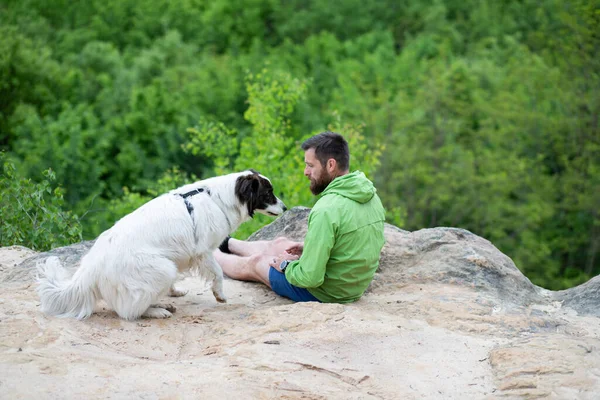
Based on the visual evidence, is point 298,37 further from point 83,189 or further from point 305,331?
point 305,331

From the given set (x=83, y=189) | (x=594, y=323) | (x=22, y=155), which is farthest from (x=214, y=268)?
(x=22, y=155)

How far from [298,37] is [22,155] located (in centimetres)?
2441

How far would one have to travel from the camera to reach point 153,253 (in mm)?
6559

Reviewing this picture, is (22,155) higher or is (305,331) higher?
(305,331)

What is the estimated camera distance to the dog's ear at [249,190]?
719 cm

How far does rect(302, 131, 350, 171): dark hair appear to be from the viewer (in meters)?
6.75

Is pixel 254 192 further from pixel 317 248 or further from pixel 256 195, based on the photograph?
pixel 317 248

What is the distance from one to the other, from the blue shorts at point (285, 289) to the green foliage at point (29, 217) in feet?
→ 13.8

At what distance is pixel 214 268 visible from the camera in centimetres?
709

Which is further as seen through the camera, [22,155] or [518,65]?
[518,65]

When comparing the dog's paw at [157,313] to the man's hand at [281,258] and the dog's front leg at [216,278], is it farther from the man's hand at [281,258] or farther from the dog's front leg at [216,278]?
the man's hand at [281,258]

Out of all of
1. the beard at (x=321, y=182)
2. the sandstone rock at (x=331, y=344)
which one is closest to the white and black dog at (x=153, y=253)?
the sandstone rock at (x=331, y=344)

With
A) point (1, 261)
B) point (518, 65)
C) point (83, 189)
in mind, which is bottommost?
point (83, 189)

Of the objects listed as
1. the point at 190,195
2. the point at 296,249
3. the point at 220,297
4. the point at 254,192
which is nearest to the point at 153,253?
the point at 190,195
